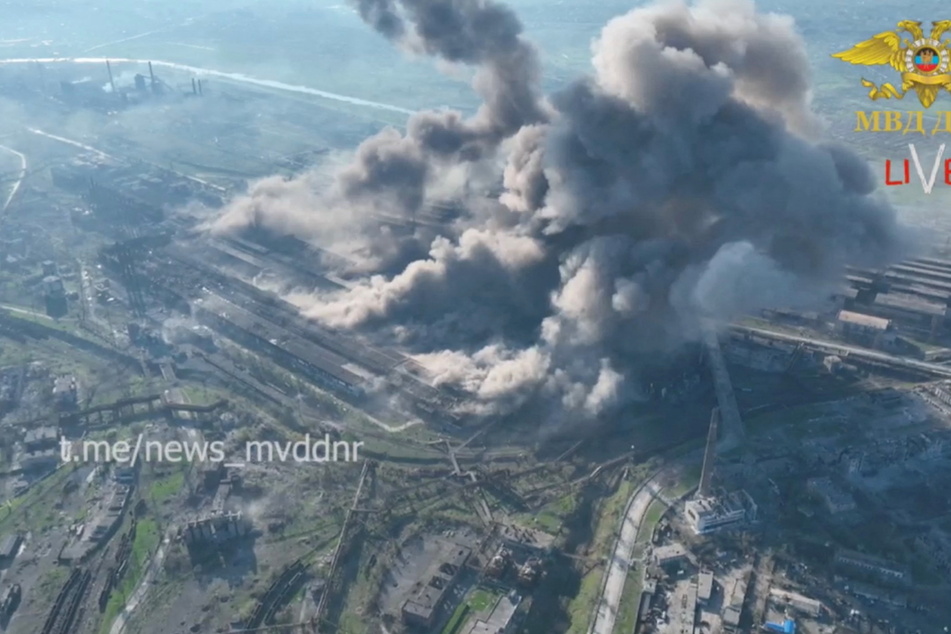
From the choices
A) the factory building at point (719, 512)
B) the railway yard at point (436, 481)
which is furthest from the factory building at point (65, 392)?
the factory building at point (719, 512)

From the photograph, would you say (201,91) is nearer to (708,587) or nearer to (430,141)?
(430,141)

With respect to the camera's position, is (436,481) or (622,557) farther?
(436,481)

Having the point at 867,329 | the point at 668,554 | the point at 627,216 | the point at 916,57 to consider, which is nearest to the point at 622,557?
the point at 668,554

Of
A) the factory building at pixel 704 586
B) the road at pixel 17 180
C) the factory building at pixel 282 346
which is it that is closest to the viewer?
the factory building at pixel 704 586

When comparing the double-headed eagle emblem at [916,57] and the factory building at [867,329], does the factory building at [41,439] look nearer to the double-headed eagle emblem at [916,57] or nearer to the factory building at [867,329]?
the factory building at [867,329]

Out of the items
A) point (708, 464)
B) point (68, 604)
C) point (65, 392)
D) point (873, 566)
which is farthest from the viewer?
point (65, 392)

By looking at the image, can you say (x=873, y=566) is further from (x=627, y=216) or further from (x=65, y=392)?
(x=65, y=392)

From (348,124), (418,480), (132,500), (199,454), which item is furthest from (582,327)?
(348,124)
